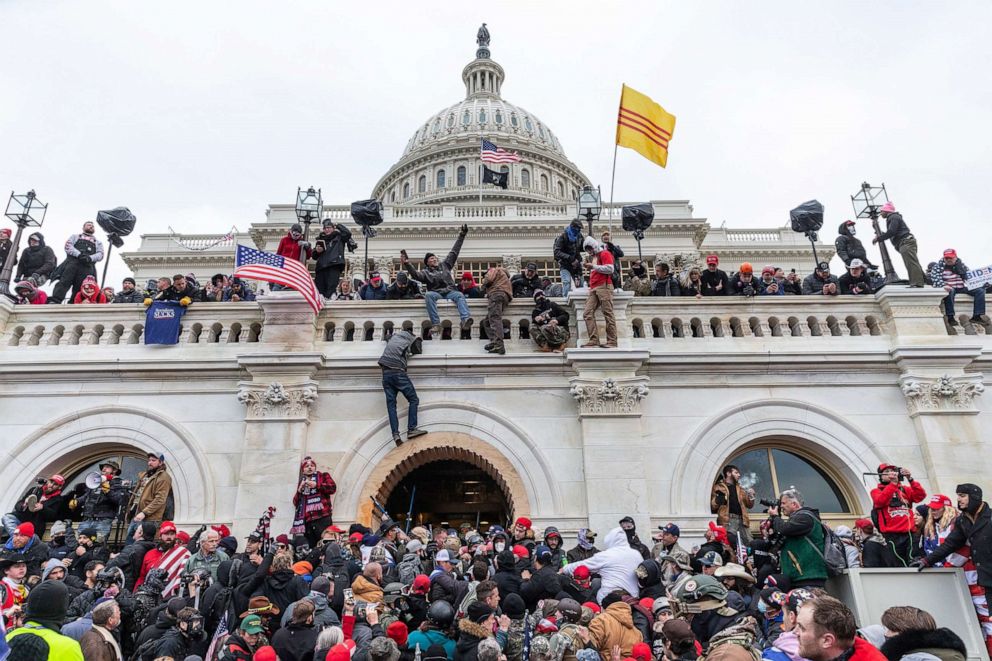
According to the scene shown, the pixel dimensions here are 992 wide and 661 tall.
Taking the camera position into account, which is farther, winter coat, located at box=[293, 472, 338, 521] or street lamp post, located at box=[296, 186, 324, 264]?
street lamp post, located at box=[296, 186, 324, 264]

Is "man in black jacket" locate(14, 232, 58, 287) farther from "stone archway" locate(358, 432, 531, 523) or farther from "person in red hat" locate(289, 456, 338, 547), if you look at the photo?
"stone archway" locate(358, 432, 531, 523)

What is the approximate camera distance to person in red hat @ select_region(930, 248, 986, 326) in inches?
535

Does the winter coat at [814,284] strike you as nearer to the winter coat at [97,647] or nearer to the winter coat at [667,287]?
the winter coat at [667,287]

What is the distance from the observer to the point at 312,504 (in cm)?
1125

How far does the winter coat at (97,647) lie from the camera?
539 centimetres

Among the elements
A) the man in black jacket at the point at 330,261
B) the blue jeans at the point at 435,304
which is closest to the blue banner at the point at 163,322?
the man in black jacket at the point at 330,261

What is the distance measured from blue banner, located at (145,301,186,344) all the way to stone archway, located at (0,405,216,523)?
1475 millimetres

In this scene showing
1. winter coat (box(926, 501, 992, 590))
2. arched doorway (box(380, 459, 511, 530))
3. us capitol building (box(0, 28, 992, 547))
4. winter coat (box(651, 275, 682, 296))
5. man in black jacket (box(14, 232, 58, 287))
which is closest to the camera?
winter coat (box(926, 501, 992, 590))

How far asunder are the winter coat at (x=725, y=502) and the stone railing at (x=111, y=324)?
966 cm

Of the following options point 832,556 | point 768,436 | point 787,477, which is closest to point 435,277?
point 768,436

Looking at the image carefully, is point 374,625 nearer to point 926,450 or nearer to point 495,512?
point 495,512

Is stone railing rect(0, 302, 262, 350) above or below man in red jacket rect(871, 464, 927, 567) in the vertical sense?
above

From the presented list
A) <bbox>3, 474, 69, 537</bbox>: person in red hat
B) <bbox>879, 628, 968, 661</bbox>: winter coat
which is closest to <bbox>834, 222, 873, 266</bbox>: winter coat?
<bbox>879, 628, 968, 661</bbox>: winter coat

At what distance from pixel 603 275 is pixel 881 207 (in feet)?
22.6
